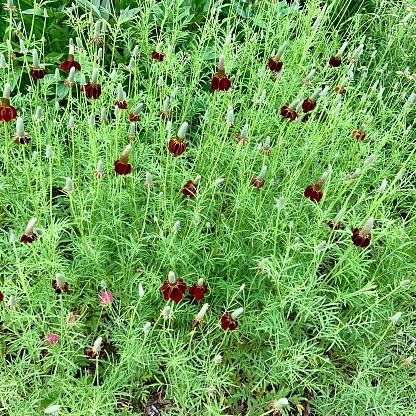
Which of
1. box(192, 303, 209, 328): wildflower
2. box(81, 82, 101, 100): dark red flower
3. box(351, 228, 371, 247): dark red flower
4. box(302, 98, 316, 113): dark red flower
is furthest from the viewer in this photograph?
box(302, 98, 316, 113): dark red flower

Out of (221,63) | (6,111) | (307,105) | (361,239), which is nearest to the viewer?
(6,111)

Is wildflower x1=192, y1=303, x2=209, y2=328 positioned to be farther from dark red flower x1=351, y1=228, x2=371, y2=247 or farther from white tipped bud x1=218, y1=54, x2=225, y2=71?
white tipped bud x1=218, y1=54, x2=225, y2=71

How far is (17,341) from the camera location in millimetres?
2334

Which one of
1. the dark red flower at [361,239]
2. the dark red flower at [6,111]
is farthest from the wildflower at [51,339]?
the dark red flower at [361,239]

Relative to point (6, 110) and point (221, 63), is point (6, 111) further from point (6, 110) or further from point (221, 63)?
point (221, 63)

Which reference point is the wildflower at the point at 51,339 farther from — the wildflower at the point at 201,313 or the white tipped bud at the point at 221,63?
the white tipped bud at the point at 221,63

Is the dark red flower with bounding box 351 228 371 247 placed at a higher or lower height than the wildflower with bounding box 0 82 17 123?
lower

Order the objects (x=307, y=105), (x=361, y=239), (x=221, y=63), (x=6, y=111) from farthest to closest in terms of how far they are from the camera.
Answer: (x=307, y=105) → (x=221, y=63) → (x=361, y=239) → (x=6, y=111)

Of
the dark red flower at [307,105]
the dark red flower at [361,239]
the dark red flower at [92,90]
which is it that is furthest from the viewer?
the dark red flower at [307,105]

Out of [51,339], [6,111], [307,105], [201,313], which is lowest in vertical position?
[51,339]

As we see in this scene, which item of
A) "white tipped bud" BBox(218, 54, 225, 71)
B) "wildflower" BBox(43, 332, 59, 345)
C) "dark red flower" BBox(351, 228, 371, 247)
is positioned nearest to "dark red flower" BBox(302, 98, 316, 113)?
"white tipped bud" BBox(218, 54, 225, 71)

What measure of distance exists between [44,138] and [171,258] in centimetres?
142

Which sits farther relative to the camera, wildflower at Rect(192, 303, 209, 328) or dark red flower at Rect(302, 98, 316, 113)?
dark red flower at Rect(302, 98, 316, 113)

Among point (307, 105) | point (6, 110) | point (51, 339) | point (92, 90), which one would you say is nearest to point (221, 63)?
point (307, 105)
